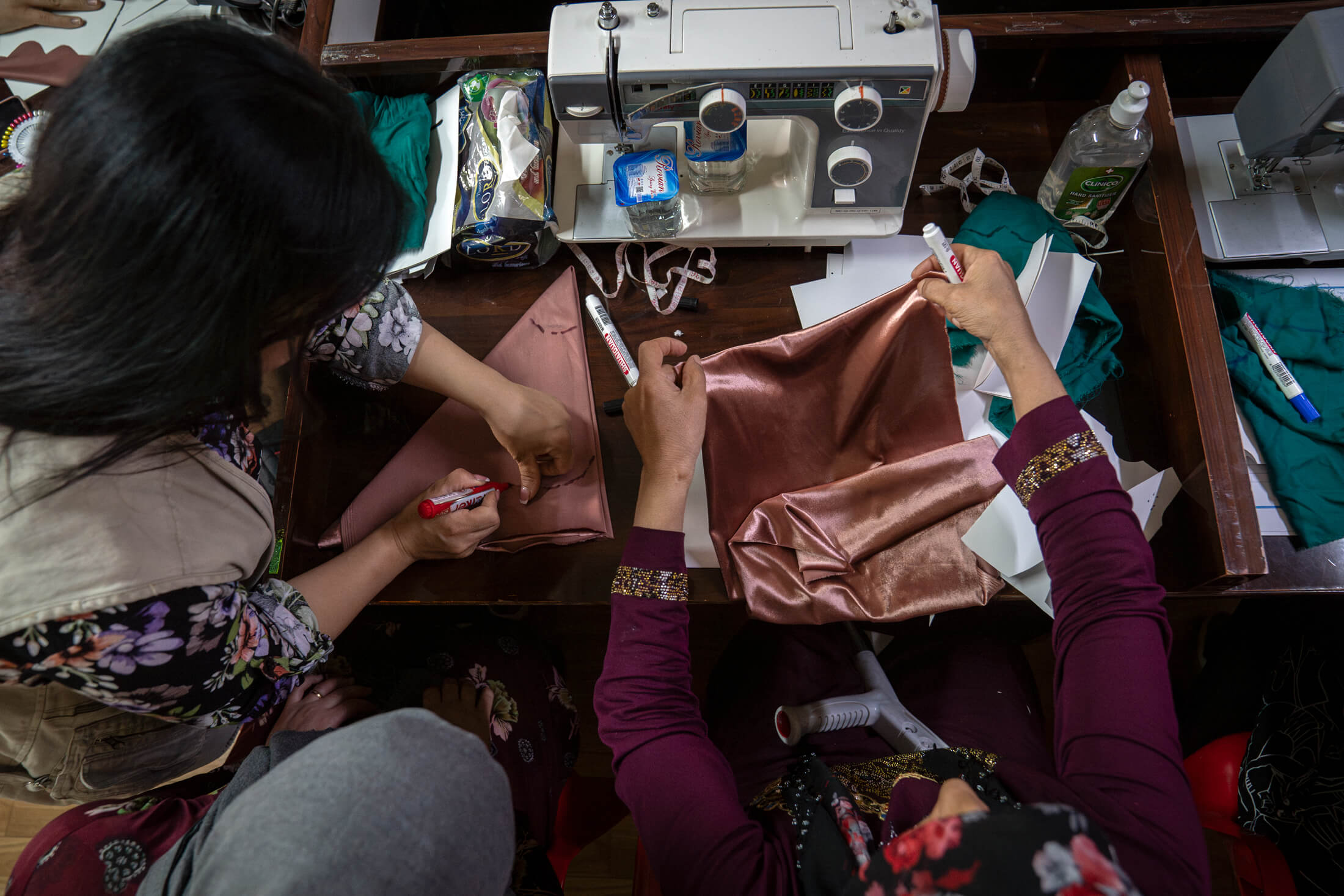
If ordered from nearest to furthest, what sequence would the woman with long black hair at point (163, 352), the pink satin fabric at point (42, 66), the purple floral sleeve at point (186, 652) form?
the woman with long black hair at point (163, 352) → the purple floral sleeve at point (186, 652) → the pink satin fabric at point (42, 66)

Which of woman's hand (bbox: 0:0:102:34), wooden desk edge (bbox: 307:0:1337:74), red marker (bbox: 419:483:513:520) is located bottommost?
red marker (bbox: 419:483:513:520)

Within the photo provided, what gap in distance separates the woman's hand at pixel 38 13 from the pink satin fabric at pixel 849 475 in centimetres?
139

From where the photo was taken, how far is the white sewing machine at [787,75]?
0.99 m

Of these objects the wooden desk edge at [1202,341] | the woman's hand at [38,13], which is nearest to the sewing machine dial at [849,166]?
the wooden desk edge at [1202,341]

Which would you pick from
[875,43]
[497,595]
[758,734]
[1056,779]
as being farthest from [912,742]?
[875,43]

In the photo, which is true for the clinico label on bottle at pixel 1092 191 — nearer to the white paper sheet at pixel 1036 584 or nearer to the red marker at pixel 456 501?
the white paper sheet at pixel 1036 584

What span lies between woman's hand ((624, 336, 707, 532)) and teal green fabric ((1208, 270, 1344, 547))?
75 centimetres

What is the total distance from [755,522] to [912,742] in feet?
1.47

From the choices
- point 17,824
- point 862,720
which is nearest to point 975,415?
point 862,720

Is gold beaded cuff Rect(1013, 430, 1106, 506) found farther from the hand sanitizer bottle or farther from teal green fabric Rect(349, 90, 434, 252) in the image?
teal green fabric Rect(349, 90, 434, 252)

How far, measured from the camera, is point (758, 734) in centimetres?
126

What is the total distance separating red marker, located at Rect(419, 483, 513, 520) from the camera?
110 centimetres

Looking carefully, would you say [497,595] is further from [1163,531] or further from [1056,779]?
[1163,531]

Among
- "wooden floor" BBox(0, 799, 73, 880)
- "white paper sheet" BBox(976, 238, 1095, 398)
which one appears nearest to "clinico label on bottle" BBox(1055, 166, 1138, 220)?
"white paper sheet" BBox(976, 238, 1095, 398)
